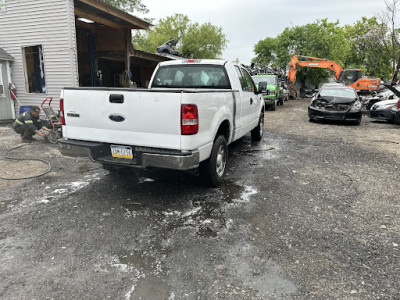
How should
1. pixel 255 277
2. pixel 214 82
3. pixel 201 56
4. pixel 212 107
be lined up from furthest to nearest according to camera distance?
1. pixel 201 56
2. pixel 214 82
3. pixel 212 107
4. pixel 255 277

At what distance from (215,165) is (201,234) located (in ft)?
4.48

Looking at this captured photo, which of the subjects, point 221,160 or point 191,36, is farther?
point 191,36

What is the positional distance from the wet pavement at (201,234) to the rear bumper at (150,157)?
24.7 inches

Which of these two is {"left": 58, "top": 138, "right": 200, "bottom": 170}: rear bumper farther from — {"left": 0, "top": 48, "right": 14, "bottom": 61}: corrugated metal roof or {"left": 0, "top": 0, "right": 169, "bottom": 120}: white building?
{"left": 0, "top": 48, "right": 14, "bottom": 61}: corrugated metal roof

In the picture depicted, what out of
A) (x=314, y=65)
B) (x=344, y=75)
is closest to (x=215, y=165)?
(x=314, y=65)

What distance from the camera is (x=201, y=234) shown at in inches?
133

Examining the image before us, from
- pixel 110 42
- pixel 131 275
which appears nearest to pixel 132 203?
pixel 131 275

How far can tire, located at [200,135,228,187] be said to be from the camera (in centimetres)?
445

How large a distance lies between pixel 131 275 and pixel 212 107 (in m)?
2.40

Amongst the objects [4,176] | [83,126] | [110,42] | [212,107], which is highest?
[110,42]

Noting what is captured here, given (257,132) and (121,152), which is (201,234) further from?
(257,132)

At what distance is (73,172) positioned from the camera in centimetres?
563

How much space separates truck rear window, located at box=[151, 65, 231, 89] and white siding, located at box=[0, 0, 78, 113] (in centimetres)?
557

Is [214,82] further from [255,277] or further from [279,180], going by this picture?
[255,277]
